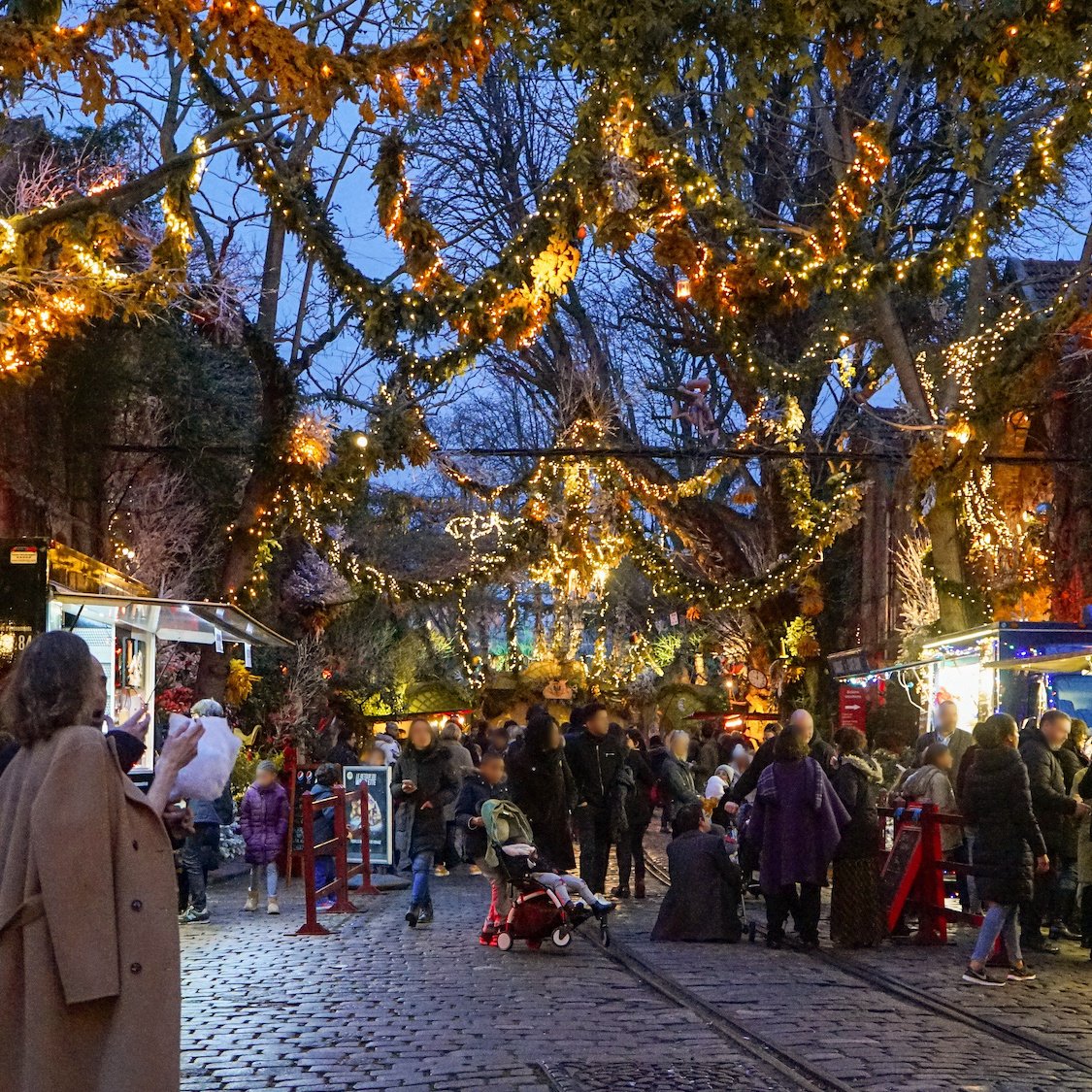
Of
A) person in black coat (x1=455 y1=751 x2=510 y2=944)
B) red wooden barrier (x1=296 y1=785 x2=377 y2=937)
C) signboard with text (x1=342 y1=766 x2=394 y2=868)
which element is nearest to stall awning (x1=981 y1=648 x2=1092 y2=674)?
person in black coat (x1=455 y1=751 x2=510 y2=944)

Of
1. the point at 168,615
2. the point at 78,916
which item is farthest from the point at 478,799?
the point at 78,916

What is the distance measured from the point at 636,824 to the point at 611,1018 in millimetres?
7150

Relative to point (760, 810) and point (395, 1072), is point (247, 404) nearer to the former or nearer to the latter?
point (760, 810)

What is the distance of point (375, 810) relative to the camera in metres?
16.6

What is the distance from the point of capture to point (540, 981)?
1001 centimetres

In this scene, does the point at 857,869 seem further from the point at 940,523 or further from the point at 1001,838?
the point at 940,523

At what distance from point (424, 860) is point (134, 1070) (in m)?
9.49

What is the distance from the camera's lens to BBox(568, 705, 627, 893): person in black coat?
48.8 ft

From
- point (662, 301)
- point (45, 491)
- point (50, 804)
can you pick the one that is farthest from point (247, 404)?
point (50, 804)

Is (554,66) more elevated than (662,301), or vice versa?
(662,301)

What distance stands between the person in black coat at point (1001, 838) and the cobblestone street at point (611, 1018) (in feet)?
1.14

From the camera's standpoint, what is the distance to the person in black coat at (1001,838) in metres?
9.92

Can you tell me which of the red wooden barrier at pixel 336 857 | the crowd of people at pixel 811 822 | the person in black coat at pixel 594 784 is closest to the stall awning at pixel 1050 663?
the crowd of people at pixel 811 822

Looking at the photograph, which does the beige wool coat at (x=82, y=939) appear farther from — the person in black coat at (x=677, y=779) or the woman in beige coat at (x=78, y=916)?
the person in black coat at (x=677, y=779)
